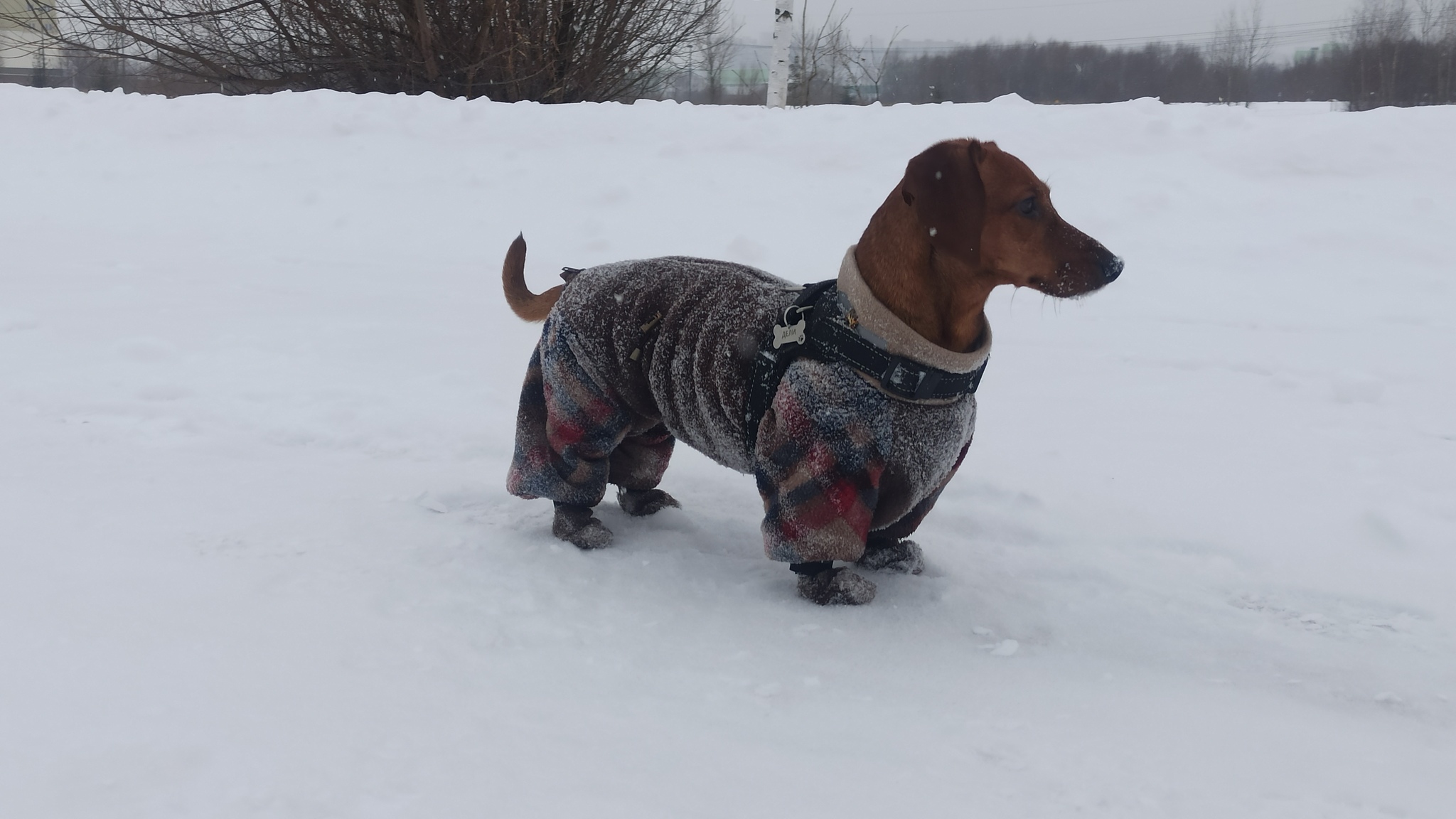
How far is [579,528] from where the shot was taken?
10.8ft

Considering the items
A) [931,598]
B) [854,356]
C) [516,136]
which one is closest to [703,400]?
[854,356]

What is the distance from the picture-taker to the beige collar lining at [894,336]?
2.65m

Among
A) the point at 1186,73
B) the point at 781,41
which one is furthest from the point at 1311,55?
the point at 781,41

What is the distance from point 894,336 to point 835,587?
0.71 m

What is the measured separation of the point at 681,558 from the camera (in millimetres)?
3213

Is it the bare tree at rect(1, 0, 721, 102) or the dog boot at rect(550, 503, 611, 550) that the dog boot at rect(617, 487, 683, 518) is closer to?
the dog boot at rect(550, 503, 611, 550)

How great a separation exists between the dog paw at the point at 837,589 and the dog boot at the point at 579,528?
2.27 feet

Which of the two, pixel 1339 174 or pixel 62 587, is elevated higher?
pixel 1339 174

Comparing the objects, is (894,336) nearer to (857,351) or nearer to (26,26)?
(857,351)

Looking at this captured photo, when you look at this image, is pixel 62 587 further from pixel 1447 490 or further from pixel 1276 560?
pixel 1447 490

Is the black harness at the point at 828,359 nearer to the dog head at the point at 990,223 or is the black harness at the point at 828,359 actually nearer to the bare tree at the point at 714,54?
the dog head at the point at 990,223

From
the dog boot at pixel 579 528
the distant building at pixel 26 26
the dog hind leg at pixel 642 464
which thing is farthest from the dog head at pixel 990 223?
the distant building at pixel 26 26

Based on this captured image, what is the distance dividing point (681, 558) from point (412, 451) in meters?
1.33

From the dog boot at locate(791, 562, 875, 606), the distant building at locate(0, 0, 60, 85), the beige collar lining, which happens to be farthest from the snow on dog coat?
the distant building at locate(0, 0, 60, 85)
